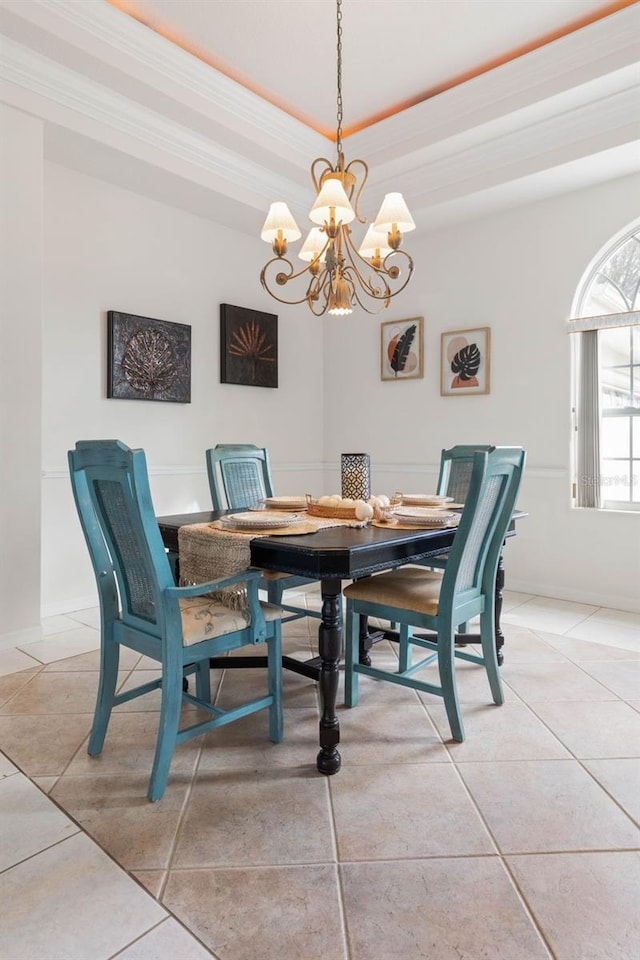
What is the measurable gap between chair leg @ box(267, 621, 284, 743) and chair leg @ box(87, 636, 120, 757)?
0.52 metres

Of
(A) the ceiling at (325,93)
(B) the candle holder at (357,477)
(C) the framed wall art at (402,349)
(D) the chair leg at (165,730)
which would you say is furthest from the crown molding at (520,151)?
(D) the chair leg at (165,730)

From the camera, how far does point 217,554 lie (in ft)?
6.45

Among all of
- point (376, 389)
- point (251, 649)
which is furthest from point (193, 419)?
point (251, 649)

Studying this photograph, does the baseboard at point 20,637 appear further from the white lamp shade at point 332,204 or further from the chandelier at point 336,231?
the white lamp shade at point 332,204

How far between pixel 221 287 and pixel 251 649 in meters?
2.89

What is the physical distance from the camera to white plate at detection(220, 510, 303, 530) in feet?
6.74

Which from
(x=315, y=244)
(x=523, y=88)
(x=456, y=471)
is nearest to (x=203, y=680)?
(x=456, y=471)

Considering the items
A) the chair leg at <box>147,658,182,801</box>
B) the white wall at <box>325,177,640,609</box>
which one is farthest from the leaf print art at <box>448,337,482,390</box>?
the chair leg at <box>147,658,182,801</box>

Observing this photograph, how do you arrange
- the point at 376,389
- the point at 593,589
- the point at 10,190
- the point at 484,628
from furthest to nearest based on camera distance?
the point at 376,389, the point at 593,589, the point at 10,190, the point at 484,628

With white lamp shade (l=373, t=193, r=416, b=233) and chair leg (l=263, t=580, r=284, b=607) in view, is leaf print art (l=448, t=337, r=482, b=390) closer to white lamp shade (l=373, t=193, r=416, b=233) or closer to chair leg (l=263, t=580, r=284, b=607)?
white lamp shade (l=373, t=193, r=416, b=233)

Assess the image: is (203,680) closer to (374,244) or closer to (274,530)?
(274,530)

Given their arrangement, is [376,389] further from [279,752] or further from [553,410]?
[279,752]

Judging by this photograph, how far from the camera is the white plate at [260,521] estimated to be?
2055 millimetres

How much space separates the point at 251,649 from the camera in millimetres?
2992
